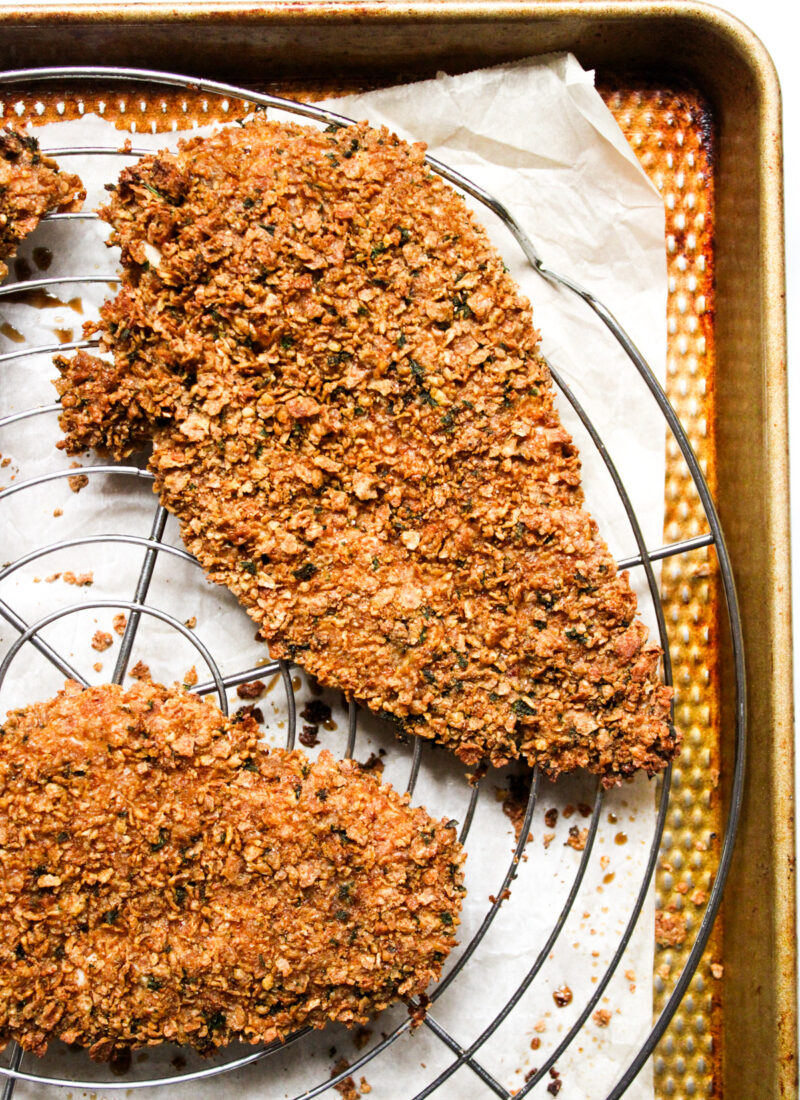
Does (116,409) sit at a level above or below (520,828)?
above

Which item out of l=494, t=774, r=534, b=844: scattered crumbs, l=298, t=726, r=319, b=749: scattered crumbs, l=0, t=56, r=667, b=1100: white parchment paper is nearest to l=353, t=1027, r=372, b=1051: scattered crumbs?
l=0, t=56, r=667, b=1100: white parchment paper

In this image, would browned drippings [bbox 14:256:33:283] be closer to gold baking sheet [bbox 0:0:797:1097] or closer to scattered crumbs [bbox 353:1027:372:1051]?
gold baking sheet [bbox 0:0:797:1097]

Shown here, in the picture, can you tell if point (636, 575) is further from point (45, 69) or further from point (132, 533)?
point (45, 69)

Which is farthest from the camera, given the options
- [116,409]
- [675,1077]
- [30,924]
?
[675,1077]

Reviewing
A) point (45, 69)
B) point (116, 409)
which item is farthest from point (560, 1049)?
point (45, 69)

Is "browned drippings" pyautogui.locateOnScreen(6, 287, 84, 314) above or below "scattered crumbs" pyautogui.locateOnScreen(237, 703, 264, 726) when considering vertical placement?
above

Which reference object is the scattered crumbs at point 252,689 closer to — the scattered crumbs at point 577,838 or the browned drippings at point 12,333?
the scattered crumbs at point 577,838

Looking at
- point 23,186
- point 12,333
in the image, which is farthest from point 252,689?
point 23,186

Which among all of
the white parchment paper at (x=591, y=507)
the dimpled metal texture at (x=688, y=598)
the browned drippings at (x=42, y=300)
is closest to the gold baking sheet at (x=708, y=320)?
the dimpled metal texture at (x=688, y=598)

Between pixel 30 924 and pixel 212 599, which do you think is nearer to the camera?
pixel 30 924
